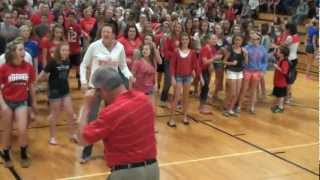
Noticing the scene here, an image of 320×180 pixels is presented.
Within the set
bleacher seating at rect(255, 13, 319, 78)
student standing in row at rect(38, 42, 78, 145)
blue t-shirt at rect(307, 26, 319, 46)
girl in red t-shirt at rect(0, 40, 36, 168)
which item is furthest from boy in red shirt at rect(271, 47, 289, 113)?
bleacher seating at rect(255, 13, 319, 78)

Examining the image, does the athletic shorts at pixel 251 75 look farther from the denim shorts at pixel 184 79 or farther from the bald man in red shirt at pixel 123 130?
the bald man in red shirt at pixel 123 130

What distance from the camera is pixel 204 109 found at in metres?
9.98

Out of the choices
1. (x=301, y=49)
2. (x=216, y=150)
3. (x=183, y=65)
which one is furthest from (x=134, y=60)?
(x=301, y=49)

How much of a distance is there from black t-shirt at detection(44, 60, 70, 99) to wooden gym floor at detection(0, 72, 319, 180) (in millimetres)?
857

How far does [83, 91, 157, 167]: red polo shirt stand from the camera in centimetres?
369

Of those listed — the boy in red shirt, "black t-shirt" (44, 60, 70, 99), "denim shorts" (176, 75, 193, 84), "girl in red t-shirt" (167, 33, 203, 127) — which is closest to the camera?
"black t-shirt" (44, 60, 70, 99)

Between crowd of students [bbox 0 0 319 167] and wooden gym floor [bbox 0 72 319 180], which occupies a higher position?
crowd of students [bbox 0 0 319 167]

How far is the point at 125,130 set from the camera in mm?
3734

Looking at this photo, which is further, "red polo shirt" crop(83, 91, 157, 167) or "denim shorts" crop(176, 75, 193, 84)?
"denim shorts" crop(176, 75, 193, 84)

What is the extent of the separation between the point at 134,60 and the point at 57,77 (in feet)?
4.49

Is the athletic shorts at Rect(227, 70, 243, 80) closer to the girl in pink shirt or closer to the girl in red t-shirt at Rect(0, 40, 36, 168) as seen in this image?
the girl in pink shirt

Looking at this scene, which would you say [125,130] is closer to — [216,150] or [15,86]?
[15,86]

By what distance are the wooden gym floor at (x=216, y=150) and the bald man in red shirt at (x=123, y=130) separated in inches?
107

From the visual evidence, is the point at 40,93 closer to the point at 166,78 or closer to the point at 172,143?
the point at 166,78
